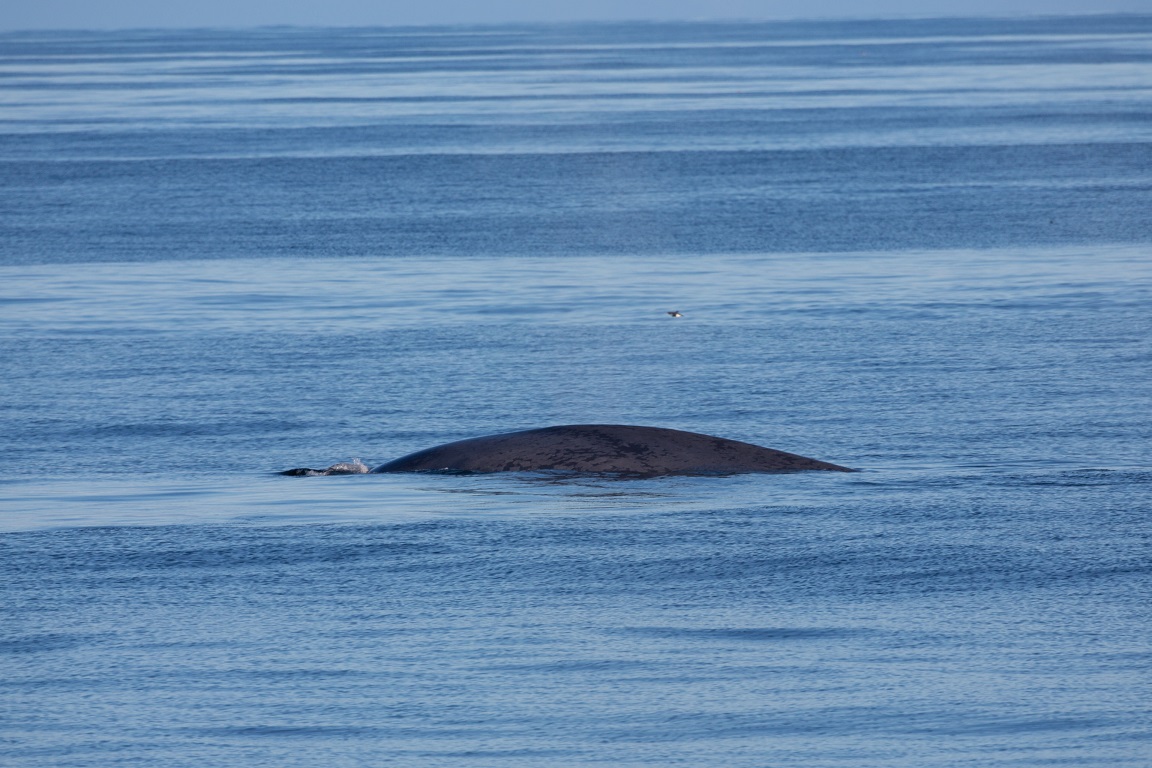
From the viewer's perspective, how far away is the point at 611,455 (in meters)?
9.96

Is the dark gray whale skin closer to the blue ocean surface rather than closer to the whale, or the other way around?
the whale

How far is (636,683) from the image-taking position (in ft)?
21.1

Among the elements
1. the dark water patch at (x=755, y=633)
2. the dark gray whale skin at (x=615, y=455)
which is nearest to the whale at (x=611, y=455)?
the dark gray whale skin at (x=615, y=455)

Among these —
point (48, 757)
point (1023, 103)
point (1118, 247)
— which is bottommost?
point (48, 757)

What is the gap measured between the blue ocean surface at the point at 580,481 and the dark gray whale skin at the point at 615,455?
16cm

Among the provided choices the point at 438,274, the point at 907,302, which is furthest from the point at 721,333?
the point at 438,274

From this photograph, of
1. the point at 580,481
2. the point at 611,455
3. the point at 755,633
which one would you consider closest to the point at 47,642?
the point at 755,633

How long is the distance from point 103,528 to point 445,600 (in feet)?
7.19

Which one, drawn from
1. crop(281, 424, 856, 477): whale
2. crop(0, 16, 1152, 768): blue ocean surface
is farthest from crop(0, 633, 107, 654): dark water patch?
crop(281, 424, 856, 477): whale

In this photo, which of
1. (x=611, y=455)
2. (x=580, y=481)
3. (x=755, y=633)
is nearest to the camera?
(x=755, y=633)

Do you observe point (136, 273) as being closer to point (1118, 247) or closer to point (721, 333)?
point (721, 333)

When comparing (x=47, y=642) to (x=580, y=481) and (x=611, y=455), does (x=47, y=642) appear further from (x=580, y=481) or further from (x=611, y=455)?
(x=611, y=455)

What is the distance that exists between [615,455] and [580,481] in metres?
0.25

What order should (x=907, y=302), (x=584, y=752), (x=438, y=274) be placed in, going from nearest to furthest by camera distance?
(x=584, y=752), (x=907, y=302), (x=438, y=274)
